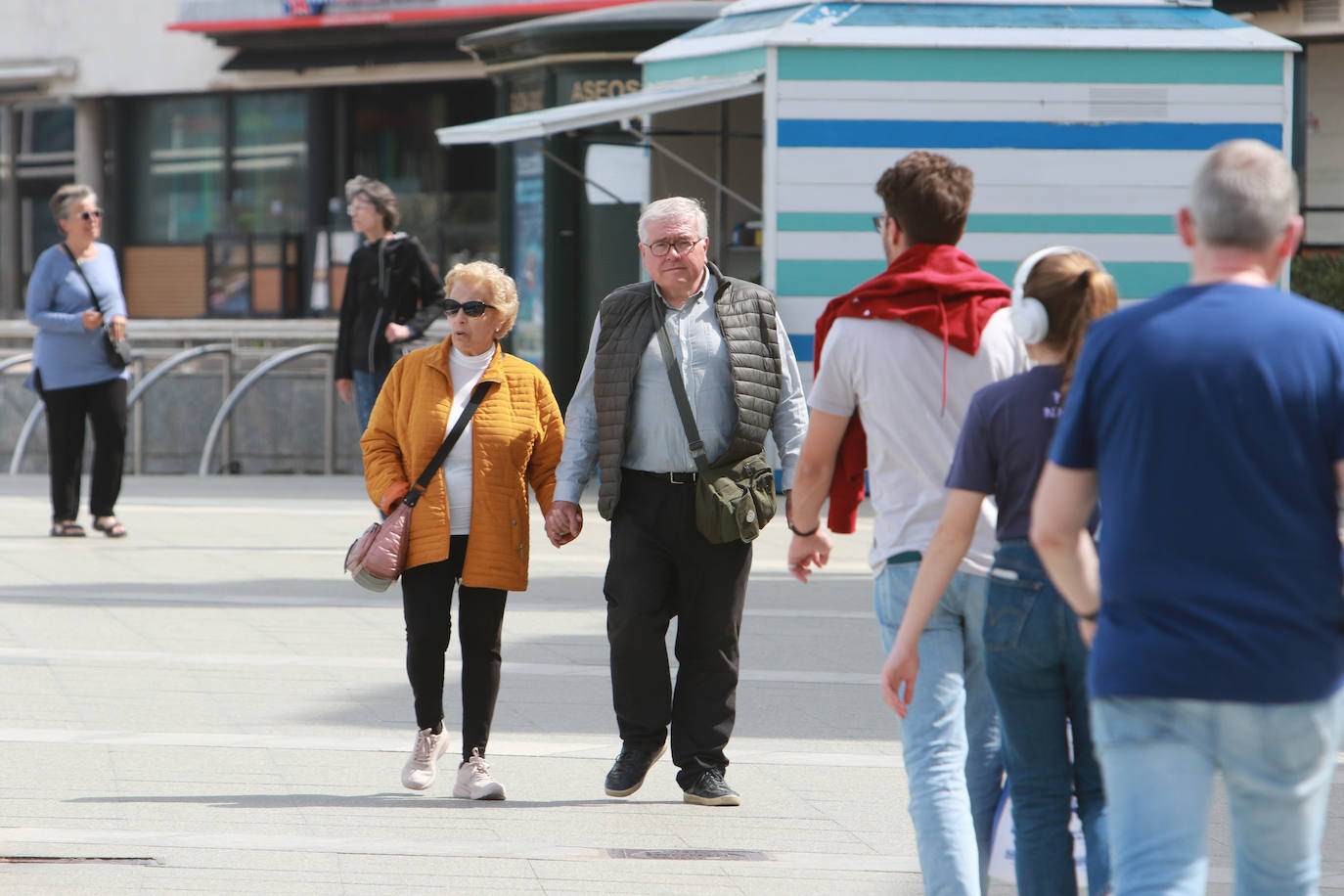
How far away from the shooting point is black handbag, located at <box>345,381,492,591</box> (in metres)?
5.20

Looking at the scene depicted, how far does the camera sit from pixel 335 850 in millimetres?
4648

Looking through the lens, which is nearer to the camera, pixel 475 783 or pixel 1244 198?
pixel 1244 198

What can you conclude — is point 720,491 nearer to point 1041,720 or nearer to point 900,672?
point 900,672

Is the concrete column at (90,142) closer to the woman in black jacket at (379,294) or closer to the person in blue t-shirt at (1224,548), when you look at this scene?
the woman in black jacket at (379,294)

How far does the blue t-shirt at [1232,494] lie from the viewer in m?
2.60

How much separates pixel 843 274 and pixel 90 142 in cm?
1628

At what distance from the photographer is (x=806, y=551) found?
4.21 m

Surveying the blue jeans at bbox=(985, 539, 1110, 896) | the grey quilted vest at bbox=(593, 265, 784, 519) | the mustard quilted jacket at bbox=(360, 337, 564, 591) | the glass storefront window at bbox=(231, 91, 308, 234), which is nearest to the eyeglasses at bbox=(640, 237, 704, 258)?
the grey quilted vest at bbox=(593, 265, 784, 519)

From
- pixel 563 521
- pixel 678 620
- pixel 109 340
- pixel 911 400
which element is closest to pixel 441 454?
pixel 563 521

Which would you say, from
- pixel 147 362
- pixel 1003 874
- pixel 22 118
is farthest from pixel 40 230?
pixel 1003 874

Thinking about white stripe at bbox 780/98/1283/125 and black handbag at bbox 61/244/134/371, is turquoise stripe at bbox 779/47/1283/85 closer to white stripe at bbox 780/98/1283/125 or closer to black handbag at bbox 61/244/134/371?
white stripe at bbox 780/98/1283/125

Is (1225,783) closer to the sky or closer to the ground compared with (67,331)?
closer to the ground

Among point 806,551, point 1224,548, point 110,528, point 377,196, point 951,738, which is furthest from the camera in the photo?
point 110,528

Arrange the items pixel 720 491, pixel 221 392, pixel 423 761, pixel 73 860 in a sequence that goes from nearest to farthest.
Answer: pixel 73 860 → pixel 720 491 → pixel 423 761 → pixel 221 392
